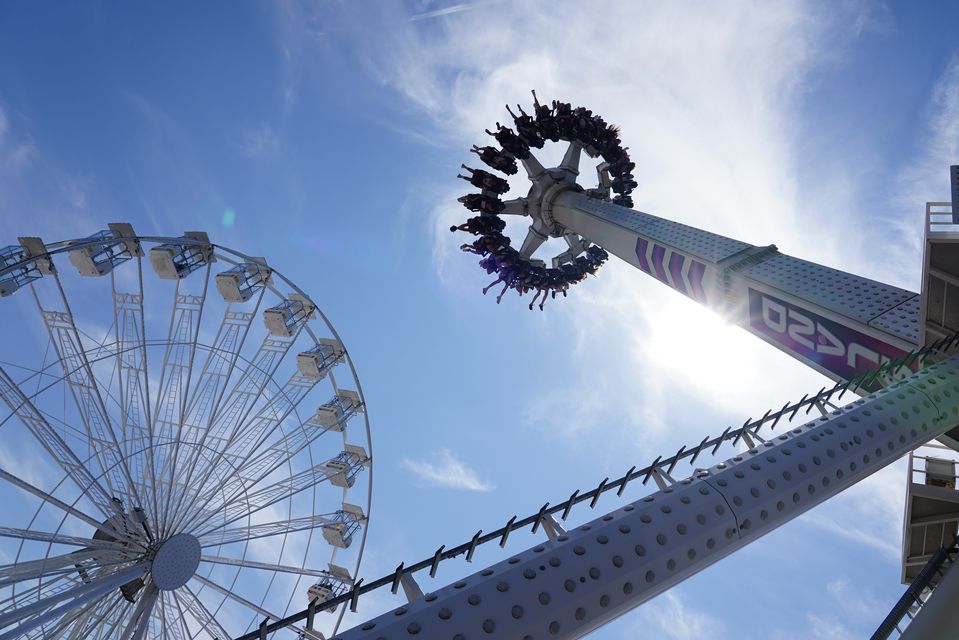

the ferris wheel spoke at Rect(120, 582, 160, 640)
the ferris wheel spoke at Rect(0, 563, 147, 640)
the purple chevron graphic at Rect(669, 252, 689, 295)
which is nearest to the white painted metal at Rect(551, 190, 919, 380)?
the purple chevron graphic at Rect(669, 252, 689, 295)

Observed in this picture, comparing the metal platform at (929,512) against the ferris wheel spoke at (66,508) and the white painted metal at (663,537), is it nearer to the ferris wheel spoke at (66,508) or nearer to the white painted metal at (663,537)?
the white painted metal at (663,537)

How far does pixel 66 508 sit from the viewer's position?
14281 mm

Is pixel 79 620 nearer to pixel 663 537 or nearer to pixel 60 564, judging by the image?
pixel 60 564

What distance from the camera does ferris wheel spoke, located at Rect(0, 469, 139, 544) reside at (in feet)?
45.1

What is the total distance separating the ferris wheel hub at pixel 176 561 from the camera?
1519cm

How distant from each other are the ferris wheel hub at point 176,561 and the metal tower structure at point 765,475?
14109 mm

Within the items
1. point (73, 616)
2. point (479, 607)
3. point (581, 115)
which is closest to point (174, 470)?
point (73, 616)

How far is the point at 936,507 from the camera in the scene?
11016 mm

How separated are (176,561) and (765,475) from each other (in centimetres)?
1660

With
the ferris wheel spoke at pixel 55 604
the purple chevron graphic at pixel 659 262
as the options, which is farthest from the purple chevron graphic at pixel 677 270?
the ferris wheel spoke at pixel 55 604

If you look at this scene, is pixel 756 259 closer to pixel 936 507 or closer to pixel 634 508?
pixel 936 507

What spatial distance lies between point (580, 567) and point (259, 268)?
767 inches

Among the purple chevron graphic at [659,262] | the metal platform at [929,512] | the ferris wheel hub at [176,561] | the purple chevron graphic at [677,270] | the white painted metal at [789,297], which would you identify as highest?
the ferris wheel hub at [176,561]

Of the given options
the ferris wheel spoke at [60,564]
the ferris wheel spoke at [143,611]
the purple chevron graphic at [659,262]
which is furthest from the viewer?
→ the purple chevron graphic at [659,262]
